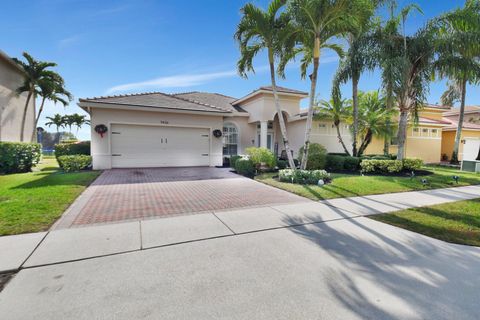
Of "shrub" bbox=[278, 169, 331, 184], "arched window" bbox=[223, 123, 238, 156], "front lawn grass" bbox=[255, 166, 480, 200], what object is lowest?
"front lawn grass" bbox=[255, 166, 480, 200]

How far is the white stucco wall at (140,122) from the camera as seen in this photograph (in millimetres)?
11938

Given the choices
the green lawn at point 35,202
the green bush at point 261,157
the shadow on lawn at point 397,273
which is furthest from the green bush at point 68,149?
the shadow on lawn at point 397,273

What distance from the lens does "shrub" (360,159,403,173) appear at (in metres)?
11.4

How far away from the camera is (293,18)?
28.7 feet

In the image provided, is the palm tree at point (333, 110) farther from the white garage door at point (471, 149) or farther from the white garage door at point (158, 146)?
the white garage door at point (471, 149)

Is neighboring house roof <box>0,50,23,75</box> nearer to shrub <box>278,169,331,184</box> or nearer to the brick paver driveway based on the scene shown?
the brick paver driveway

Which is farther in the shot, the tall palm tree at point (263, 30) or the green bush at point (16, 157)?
the green bush at point (16, 157)

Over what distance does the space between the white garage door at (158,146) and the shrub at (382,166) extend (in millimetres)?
8973

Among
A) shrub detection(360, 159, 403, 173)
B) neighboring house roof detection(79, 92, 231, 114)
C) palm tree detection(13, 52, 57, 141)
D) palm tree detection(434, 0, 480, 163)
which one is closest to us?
palm tree detection(434, 0, 480, 163)

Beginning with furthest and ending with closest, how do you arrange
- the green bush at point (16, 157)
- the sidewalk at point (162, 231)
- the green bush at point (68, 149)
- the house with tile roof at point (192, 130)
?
the green bush at point (68, 149)
the house with tile roof at point (192, 130)
the green bush at point (16, 157)
the sidewalk at point (162, 231)

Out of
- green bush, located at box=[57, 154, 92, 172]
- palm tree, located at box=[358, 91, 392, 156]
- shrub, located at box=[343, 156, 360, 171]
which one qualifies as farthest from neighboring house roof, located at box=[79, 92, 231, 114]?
palm tree, located at box=[358, 91, 392, 156]

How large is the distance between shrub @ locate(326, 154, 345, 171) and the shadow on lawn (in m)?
8.60

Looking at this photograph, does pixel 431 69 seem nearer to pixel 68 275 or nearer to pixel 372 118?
pixel 372 118

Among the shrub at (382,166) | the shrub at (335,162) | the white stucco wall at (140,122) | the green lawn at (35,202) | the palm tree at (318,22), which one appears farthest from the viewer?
the shrub at (335,162)
